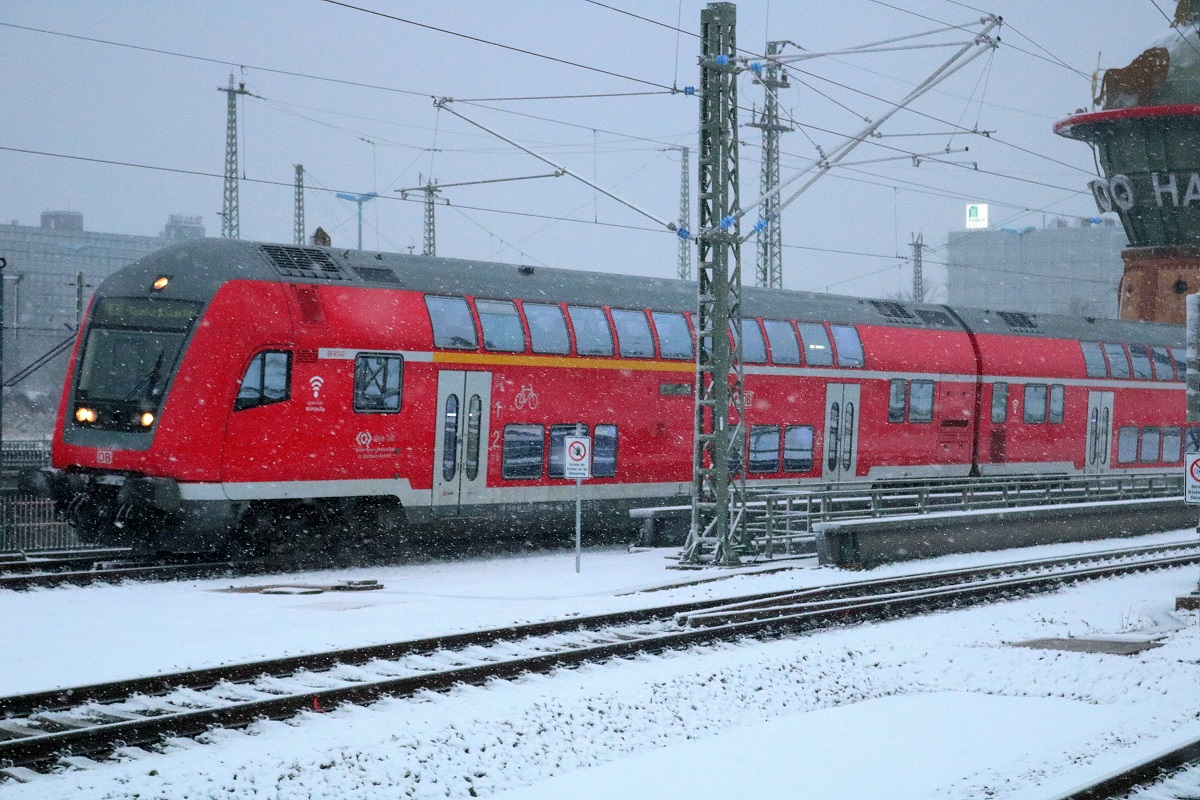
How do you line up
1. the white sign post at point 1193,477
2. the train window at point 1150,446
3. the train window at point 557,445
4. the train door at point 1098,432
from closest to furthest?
the white sign post at point 1193,477, the train window at point 557,445, the train door at point 1098,432, the train window at point 1150,446

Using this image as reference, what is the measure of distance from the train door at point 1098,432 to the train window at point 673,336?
12.6m

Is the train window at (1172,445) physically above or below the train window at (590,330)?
below

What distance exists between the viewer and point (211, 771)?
8.32 m

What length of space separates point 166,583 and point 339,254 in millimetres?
5285

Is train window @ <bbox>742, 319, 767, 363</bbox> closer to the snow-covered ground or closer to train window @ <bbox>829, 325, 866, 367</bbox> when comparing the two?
train window @ <bbox>829, 325, 866, 367</bbox>

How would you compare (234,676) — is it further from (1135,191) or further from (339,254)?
(1135,191)

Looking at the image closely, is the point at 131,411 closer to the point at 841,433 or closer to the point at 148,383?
the point at 148,383

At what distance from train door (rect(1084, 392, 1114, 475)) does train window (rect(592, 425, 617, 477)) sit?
14213mm

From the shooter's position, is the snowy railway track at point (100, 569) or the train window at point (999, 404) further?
the train window at point (999, 404)

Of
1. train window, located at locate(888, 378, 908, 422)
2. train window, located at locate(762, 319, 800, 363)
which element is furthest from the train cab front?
train window, located at locate(888, 378, 908, 422)

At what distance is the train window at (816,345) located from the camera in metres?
25.5

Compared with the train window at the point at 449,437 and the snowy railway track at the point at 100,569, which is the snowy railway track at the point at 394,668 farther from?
the snowy railway track at the point at 100,569

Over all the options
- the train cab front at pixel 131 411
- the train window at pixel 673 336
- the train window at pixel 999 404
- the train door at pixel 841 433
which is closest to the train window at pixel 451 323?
the train cab front at pixel 131 411

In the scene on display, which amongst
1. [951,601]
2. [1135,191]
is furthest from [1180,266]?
[951,601]
